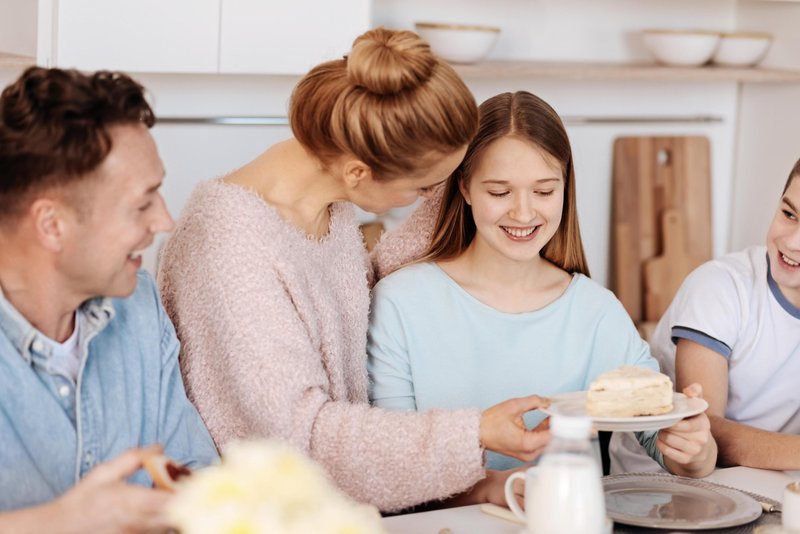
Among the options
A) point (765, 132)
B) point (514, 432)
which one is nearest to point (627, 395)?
point (514, 432)

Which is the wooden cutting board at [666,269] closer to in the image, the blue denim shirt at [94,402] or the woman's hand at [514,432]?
the woman's hand at [514,432]

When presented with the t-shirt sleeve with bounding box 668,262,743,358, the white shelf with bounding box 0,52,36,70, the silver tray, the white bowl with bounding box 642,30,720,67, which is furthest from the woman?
the white bowl with bounding box 642,30,720,67

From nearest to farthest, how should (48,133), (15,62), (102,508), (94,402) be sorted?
1. (102,508)
2. (48,133)
3. (94,402)
4. (15,62)

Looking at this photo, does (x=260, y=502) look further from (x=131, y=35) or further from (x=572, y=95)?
(x=572, y=95)

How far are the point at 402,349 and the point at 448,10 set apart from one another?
139cm

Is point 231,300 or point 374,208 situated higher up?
point 374,208

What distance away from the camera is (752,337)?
210cm

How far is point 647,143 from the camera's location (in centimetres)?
341

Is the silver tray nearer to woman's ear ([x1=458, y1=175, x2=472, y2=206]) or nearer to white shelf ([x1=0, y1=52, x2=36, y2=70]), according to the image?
woman's ear ([x1=458, y1=175, x2=472, y2=206])

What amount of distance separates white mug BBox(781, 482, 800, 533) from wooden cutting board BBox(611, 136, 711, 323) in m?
1.94

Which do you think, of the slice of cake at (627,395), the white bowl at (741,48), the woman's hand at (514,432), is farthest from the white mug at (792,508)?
the white bowl at (741,48)

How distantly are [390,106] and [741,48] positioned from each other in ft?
6.26

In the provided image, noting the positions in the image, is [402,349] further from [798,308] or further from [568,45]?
[568,45]

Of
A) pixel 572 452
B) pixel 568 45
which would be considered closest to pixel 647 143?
pixel 568 45
